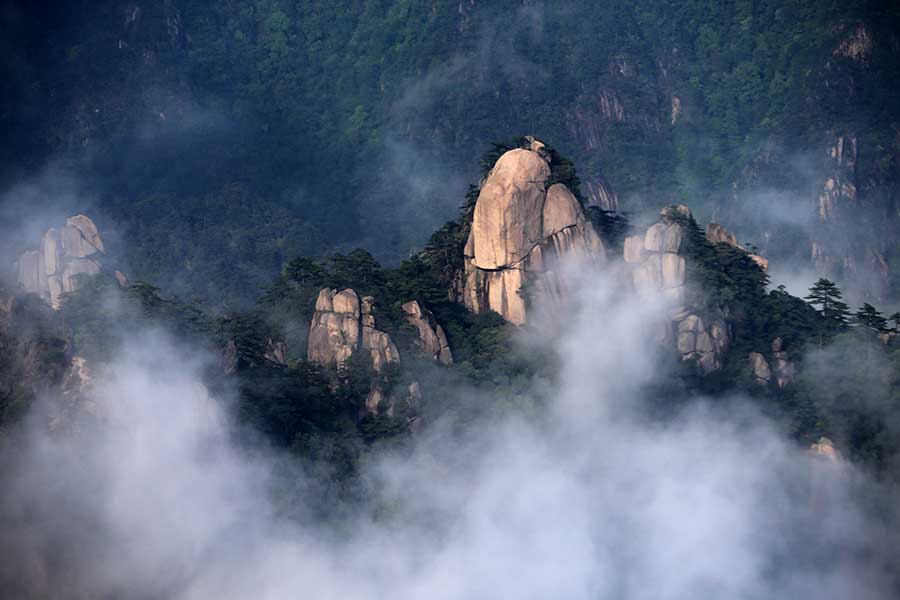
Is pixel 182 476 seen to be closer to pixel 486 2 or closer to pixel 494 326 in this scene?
pixel 494 326

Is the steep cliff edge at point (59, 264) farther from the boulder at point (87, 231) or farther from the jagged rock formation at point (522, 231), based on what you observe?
the jagged rock formation at point (522, 231)

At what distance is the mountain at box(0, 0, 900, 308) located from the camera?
5192 inches

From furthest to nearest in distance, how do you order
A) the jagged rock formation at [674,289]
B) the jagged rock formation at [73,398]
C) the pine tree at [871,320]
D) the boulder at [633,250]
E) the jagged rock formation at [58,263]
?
the pine tree at [871,320]
the boulder at [633,250]
the jagged rock formation at [674,289]
the jagged rock formation at [58,263]
the jagged rock formation at [73,398]

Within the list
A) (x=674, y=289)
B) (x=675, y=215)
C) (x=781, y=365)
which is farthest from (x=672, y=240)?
(x=781, y=365)

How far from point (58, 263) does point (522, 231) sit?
64.2ft

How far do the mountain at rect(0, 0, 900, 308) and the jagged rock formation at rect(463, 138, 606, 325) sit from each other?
43137 mm

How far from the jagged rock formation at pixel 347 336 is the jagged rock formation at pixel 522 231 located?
221 inches

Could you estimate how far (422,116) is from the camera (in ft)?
471

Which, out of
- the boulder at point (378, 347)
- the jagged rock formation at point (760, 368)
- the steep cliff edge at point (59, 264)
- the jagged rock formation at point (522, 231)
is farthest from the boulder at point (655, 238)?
the steep cliff edge at point (59, 264)

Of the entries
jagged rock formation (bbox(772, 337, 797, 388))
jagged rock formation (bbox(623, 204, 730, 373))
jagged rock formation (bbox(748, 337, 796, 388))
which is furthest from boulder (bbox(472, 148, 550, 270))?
jagged rock formation (bbox(772, 337, 797, 388))

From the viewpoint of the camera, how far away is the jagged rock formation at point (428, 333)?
80.1 m

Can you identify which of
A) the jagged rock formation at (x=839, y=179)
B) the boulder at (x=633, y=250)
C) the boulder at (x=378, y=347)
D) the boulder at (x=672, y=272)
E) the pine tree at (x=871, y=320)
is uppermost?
the jagged rock formation at (x=839, y=179)

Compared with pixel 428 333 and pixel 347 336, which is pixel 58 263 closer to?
pixel 347 336

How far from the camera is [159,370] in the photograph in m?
74.9
